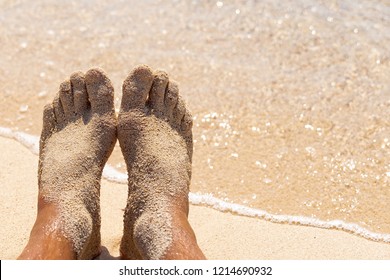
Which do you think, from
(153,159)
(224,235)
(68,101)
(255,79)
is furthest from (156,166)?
(255,79)

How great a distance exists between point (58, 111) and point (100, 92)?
0.24 m

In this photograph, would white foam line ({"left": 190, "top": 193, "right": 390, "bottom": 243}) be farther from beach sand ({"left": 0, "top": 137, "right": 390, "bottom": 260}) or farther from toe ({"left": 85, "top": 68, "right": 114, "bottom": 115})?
toe ({"left": 85, "top": 68, "right": 114, "bottom": 115})

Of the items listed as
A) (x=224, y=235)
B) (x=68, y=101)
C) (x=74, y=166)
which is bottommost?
(x=224, y=235)

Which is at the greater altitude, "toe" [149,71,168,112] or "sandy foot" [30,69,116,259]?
"toe" [149,71,168,112]

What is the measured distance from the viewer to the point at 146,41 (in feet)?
11.9

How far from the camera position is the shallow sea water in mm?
2826

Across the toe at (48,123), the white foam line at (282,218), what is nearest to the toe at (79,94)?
the toe at (48,123)

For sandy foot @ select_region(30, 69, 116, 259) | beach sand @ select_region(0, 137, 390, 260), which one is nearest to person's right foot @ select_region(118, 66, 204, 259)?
sandy foot @ select_region(30, 69, 116, 259)

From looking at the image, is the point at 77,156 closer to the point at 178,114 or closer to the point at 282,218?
the point at 178,114

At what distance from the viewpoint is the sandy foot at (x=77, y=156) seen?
226 cm

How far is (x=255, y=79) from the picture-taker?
3.36 m

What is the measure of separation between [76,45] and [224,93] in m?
0.99

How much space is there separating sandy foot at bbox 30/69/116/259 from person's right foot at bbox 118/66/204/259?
3.9 inches
